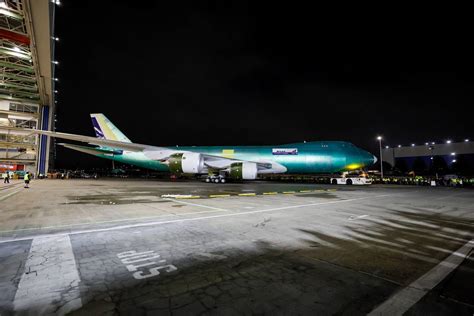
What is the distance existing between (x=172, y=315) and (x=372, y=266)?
3186mm

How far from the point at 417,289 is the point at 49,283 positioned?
4851 mm

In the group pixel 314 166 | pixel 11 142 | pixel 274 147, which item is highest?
pixel 11 142

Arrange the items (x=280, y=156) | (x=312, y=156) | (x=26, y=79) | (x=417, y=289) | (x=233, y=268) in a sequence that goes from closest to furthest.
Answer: (x=417, y=289) < (x=233, y=268) < (x=312, y=156) < (x=280, y=156) < (x=26, y=79)

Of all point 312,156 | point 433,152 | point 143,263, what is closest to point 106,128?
point 312,156

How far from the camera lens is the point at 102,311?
2.37 m

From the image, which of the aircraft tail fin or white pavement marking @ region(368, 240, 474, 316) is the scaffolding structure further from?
white pavement marking @ region(368, 240, 474, 316)

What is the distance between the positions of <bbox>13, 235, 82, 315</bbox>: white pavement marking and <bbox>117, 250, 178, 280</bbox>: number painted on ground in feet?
2.26

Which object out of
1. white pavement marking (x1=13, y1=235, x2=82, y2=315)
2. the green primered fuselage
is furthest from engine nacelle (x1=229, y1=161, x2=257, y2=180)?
white pavement marking (x1=13, y1=235, x2=82, y2=315)

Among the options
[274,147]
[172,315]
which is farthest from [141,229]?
[274,147]

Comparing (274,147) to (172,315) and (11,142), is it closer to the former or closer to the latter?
(172,315)

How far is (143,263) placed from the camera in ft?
12.1

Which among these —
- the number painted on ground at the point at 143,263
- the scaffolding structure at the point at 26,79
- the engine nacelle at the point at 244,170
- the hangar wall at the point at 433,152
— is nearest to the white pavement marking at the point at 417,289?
the number painted on ground at the point at 143,263

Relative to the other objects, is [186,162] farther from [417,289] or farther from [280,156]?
[417,289]

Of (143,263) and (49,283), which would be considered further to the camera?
(143,263)
